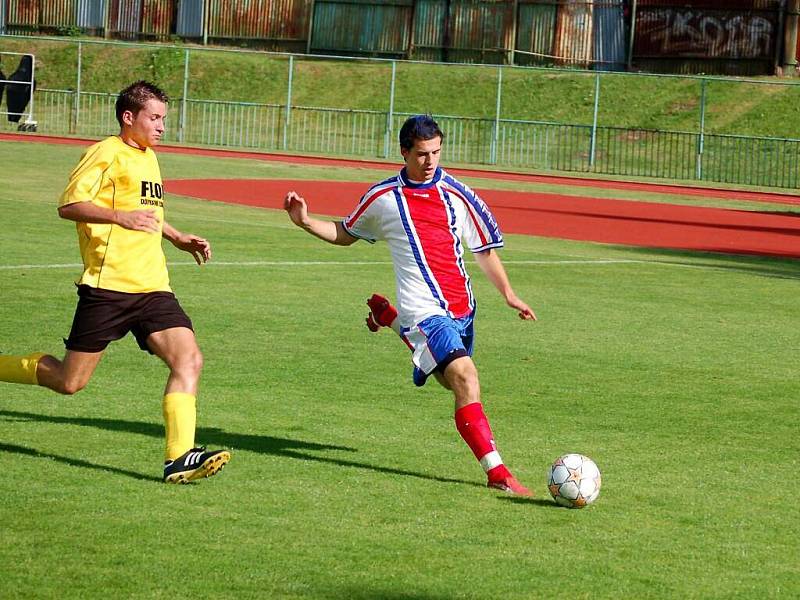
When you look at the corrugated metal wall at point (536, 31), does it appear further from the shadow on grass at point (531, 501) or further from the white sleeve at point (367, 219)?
the shadow on grass at point (531, 501)

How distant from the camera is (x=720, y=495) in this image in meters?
6.91

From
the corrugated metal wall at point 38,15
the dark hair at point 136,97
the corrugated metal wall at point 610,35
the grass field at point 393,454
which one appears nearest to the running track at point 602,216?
the grass field at point 393,454

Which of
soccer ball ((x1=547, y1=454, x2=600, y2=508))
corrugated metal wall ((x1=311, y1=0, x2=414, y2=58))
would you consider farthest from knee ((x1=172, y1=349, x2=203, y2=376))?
corrugated metal wall ((x1=311, y1=0, x2=414, y2=58))

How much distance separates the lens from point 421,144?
7.23 m

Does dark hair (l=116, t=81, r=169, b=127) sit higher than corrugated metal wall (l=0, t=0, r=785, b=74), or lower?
lower

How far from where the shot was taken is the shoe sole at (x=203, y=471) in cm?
666

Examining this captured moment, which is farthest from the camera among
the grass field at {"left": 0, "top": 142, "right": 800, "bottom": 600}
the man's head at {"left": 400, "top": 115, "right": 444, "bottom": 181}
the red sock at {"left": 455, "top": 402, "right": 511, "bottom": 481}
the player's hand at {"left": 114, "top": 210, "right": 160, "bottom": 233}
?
the man's head at {"left": 400, "top": 115, "right": 444, "bottom": 181}

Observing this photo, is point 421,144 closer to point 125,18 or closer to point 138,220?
point 138,220

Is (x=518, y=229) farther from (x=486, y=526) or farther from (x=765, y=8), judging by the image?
(x=765, y=8)

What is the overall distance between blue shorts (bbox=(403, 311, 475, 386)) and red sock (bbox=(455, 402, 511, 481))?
26 centimetres

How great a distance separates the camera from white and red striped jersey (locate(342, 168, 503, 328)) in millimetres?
7391

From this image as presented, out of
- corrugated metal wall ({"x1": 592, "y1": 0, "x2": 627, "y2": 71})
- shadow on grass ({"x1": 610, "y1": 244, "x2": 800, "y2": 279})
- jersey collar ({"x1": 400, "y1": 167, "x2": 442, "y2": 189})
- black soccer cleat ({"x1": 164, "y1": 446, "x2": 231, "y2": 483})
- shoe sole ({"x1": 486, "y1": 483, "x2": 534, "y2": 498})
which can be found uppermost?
corrugated metal wall ({"x1": 592, "y1": 0, "x2": 627, "y2": 71})

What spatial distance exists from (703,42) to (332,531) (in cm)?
4173

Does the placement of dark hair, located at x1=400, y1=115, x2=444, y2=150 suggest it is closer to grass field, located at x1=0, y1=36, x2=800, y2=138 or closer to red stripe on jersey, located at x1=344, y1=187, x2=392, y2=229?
red stripe on jersey, located at x1=344, y1=187, x2=392, y2=229
